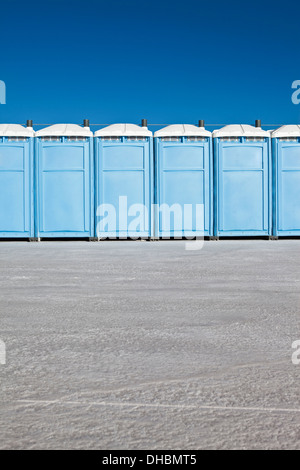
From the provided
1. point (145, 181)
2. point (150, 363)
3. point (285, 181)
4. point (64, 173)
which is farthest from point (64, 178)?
point (150, 363)

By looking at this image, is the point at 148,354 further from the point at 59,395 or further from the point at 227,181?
the point at 227,181

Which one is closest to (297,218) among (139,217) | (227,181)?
(227,181)

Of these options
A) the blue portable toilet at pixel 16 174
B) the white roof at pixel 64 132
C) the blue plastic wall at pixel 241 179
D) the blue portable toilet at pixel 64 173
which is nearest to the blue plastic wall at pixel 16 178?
the blue portable toilet at pixel 16 174

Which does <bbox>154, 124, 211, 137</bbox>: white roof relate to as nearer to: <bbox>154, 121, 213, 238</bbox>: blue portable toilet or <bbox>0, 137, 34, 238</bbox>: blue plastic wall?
<bbox>154, 121, 213, 238</bbox>: blue portable toilet

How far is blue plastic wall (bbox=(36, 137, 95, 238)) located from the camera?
436 inches

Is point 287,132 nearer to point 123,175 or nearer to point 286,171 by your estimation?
point 286,171

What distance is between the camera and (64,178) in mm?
11094

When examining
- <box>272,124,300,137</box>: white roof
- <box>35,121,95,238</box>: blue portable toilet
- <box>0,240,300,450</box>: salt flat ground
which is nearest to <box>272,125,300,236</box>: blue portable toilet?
<box>272,124,300,137</box>: white roof

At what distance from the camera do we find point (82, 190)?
437 inches

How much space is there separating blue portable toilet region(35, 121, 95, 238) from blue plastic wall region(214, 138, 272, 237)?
2576mm

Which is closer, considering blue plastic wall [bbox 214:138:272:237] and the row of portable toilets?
the row of portable toilets

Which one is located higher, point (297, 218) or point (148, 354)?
point (297, 218)

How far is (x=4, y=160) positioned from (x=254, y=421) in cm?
998

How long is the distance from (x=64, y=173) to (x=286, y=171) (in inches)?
175
